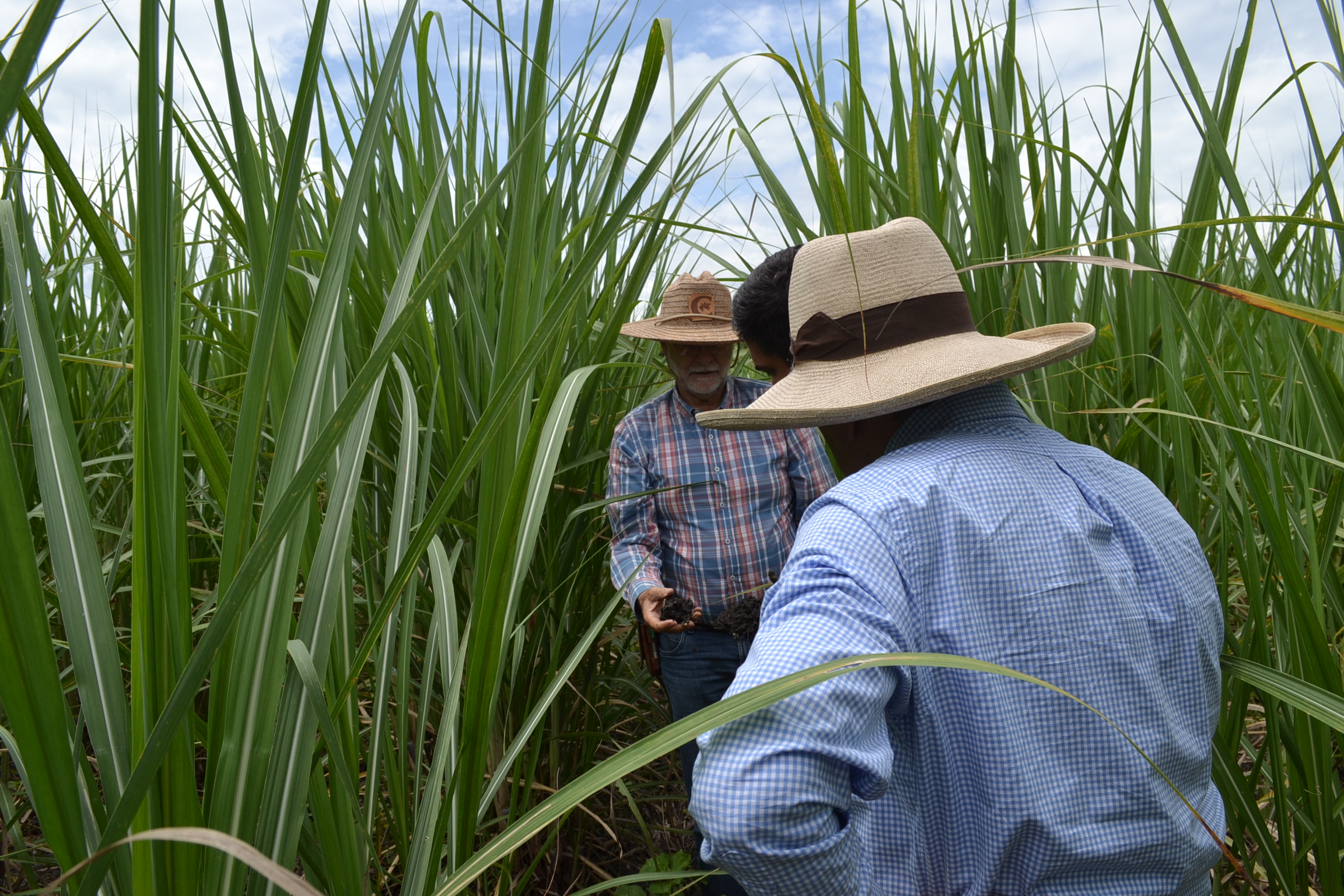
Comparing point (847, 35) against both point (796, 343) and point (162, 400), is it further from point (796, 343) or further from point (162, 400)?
point (162, 400)

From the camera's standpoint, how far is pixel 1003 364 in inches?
34.6

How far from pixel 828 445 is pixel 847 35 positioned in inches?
24.0

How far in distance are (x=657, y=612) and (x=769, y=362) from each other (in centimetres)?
72

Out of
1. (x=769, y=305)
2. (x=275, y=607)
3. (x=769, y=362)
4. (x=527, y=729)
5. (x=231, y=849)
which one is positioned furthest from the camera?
(x=769, y=362)

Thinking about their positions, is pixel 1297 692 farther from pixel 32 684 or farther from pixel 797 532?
pixel 32 684

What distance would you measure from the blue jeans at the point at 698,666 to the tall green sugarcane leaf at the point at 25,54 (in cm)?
185

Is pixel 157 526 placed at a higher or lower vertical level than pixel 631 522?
higher

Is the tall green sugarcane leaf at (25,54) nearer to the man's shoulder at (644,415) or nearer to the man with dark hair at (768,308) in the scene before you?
the man with dark hair at (768,308)

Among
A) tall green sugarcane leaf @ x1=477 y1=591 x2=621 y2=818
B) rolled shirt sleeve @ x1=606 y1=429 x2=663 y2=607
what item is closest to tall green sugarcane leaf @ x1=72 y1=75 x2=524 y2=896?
tall green sugarcane leaf @ x1=477 y1=591 x2=621 y2=818

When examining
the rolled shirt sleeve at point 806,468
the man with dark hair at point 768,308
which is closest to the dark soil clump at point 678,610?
the rolled shirt sleeve at point 806,468

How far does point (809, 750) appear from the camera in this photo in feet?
2.16

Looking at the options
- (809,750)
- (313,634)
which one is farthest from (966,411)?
(313,634)

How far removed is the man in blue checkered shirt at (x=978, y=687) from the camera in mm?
677

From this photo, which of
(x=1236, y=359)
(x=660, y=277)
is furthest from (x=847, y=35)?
(x=660, y=277)
